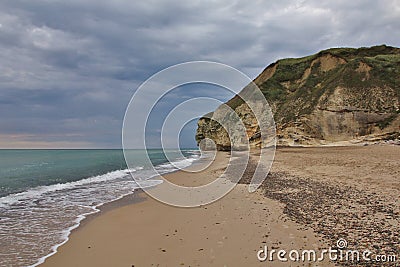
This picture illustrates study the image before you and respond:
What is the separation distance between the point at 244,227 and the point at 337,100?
33.1 metres

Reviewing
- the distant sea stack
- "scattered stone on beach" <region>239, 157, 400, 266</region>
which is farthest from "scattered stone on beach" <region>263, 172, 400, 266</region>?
the distant sea stack

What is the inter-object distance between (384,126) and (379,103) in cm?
342

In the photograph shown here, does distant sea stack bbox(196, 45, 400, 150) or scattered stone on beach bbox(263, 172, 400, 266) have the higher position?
distant sea stack bbox(196, 45, 400, 150)

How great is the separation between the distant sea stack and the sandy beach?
77.2ft

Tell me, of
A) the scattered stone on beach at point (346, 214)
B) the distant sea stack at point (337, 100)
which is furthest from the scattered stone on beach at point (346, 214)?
the distant sea stack at point (337, 100)

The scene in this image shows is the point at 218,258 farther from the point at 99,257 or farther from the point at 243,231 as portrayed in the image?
the point at 99,257

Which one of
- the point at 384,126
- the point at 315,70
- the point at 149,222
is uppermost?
the point at 315,70

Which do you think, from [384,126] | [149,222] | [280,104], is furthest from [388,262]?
[280,104]

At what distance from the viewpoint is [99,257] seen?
596cm

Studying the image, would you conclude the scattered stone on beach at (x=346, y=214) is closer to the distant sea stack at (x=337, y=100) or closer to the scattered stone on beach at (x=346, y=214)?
the scattered stone on beach at (x=346, y=214)

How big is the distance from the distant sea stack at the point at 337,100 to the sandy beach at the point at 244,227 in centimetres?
→ 2354

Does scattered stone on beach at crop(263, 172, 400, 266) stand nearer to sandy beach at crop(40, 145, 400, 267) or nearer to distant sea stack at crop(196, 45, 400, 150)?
sandy beach at crop(40, 145, 400, 267)

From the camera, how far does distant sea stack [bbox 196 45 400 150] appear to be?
106 ft

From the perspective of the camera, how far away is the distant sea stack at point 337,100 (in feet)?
106
